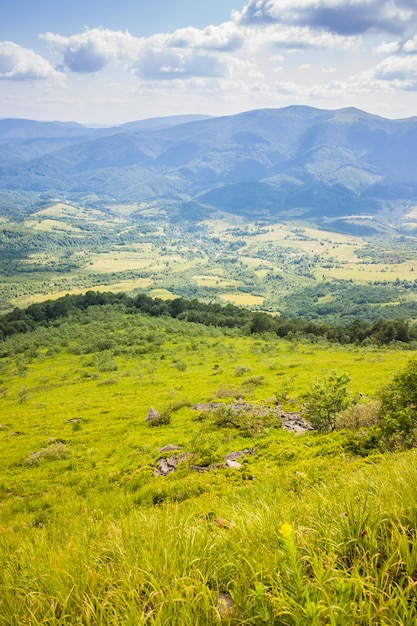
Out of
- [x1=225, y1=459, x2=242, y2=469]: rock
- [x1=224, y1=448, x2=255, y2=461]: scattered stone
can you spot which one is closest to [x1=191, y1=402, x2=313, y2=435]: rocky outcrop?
[x1=224, y1=448, x2=255, y2=461]: scattered stone

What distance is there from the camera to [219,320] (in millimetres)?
89188

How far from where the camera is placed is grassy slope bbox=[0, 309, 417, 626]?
260 cm

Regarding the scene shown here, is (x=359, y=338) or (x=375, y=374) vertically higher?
(x=375, y=374)

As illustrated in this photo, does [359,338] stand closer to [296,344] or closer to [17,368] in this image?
[296,344]

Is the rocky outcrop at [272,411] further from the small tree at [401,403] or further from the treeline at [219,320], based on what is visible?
the treeline at [219,320]

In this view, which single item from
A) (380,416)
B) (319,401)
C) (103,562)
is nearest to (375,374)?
(319,401)

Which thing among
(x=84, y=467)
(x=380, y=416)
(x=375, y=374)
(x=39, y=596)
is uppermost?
(x=39, y=596)

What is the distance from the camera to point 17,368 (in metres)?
65.1

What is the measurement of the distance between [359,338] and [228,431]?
177 feet

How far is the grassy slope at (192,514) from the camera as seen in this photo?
8.52ft

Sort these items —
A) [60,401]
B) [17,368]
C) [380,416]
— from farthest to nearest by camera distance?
[17,368] → [60,401] → [380,416]

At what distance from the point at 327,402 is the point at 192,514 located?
17151 mm

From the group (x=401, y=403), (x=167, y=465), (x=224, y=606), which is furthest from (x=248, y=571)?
(x=167, y=465)

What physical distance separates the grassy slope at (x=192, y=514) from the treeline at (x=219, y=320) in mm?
18548
